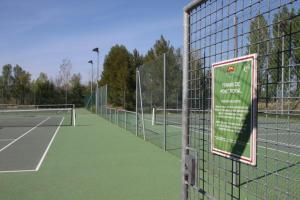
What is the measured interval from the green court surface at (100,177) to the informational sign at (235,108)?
150 inches

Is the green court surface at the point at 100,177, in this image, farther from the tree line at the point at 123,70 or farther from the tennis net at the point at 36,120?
the tree line at the point at 123,70

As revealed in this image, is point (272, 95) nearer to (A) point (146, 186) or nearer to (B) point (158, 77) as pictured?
(A) point (146, 186)

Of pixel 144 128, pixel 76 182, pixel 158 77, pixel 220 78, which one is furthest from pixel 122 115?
pixel 220 78

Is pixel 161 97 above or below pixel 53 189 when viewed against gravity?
above

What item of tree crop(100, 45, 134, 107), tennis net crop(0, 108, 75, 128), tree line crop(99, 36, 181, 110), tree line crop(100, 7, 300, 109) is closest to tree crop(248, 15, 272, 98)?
tree line crop(100, 7, 300, 109)

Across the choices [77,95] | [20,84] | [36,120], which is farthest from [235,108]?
[20,84]

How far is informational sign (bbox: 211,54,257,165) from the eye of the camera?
3225mm

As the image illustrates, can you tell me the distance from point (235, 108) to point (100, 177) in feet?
20.5

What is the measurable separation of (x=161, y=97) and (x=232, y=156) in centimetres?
1063

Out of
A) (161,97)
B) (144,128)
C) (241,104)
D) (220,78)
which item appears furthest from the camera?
(144,128)

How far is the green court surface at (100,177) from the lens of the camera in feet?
25.3

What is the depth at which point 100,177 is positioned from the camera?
930 cm

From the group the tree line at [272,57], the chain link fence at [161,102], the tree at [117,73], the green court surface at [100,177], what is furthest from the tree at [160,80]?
the tree at [117,73]

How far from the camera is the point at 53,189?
813cm
